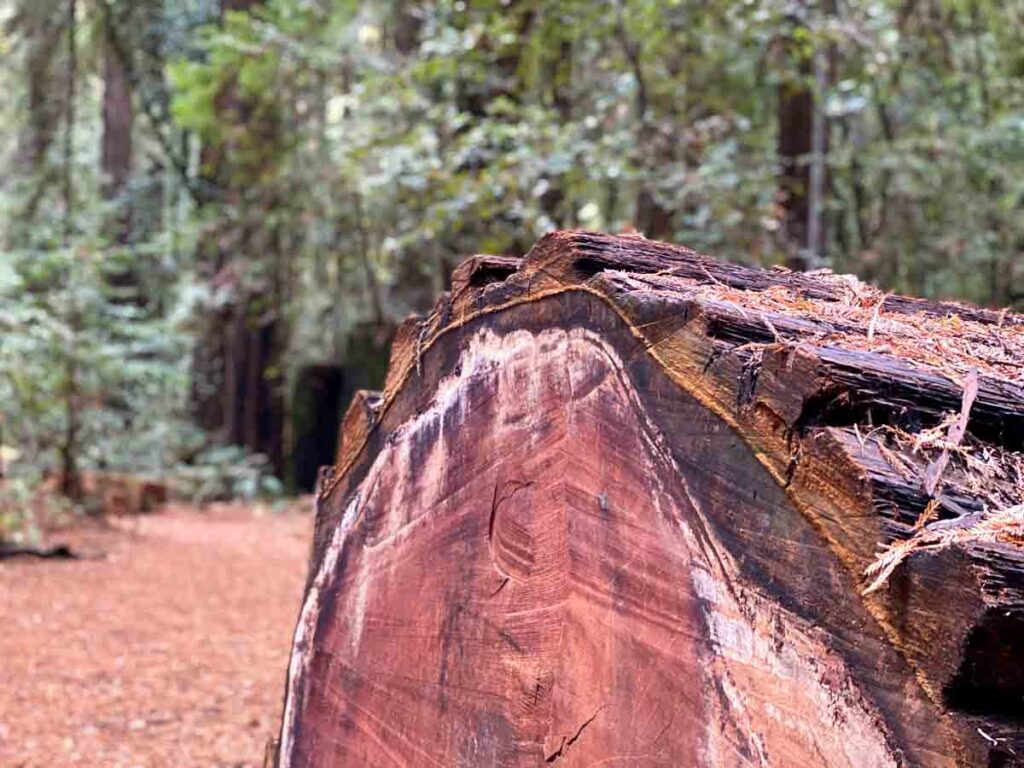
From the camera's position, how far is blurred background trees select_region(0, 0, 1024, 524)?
7762mm

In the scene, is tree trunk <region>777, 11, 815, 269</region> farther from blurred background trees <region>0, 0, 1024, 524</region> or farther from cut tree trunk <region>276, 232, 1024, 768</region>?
cut tree trunk <region>276, 232, 1024, 768</region>

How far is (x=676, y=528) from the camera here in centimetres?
134

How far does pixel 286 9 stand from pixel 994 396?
1194 centimetres

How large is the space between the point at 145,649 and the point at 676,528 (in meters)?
5.01

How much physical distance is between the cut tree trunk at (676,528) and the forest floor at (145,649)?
219cm

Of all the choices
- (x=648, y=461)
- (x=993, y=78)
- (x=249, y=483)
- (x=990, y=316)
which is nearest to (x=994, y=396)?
(x=648, y=461)

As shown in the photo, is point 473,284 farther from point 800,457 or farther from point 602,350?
point 800,457

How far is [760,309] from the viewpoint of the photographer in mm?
1440

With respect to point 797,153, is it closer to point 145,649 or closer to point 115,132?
point 145,649

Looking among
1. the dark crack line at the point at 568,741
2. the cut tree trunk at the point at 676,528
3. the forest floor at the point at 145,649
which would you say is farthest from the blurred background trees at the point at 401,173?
the dark crack line at the point at 568,741

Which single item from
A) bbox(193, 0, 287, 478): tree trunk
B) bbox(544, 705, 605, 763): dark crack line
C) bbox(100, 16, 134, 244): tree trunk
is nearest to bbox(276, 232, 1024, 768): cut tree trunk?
bbox(544, 705, 605, 763): dark crack line

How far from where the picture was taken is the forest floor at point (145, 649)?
405 centimetres

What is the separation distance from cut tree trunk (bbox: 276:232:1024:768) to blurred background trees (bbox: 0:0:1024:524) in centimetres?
510

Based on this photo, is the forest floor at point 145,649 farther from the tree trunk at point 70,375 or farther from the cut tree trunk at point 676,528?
the cut tree trunk at point 676,528
